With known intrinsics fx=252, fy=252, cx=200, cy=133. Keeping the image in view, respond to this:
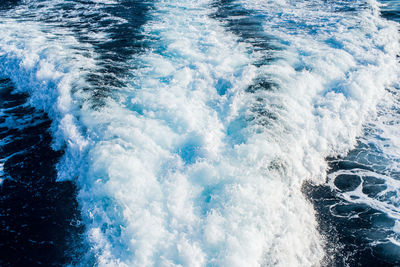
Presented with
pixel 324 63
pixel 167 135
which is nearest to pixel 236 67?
pixel 324 63

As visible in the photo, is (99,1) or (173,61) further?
(99,1)

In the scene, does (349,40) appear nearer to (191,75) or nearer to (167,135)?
(191,75)

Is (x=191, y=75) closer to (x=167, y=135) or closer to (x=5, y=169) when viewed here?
(x=167, y=135)

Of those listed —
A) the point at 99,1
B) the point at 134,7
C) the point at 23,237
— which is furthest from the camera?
the point at 99,1

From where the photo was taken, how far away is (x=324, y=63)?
798 cm

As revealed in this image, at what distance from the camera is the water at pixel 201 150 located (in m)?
3.81

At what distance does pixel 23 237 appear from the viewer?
4035 millimetres

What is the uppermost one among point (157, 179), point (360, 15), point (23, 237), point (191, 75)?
point (360, 15)

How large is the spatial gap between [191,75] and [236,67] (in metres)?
1.51

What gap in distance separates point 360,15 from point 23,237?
47.6 feet

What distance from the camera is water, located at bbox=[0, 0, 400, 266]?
381cm

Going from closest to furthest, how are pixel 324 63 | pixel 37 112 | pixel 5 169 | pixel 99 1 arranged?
pixel 5 169
pixel 37 112
pixel 324 63
pixel 99 1

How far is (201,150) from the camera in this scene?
16.4 ft

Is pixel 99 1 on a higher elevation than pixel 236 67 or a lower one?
higher
